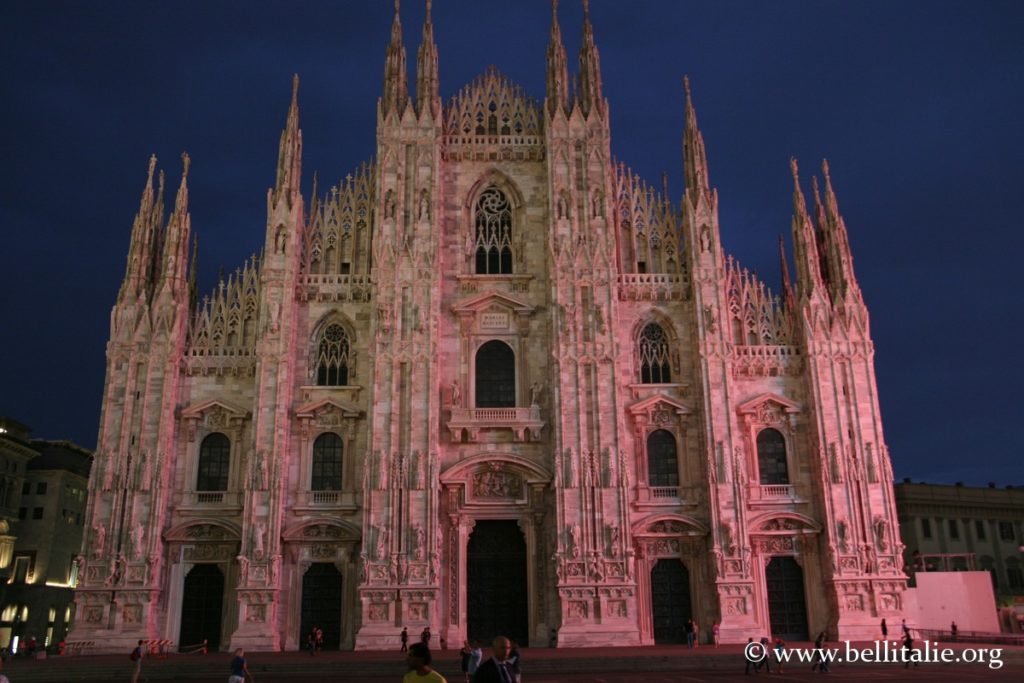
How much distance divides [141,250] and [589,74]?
20313 mm

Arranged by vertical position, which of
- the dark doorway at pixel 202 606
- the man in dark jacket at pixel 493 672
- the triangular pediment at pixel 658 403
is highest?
the triangular pediment at pixel 658 403

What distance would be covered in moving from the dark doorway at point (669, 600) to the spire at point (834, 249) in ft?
42.4

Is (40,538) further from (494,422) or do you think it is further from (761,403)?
(761,403)

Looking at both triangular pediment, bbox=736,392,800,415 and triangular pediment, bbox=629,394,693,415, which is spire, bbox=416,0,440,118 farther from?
triangular pediment, bbox=736,392,800,415

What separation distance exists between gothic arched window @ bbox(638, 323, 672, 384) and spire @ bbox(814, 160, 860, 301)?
7.31 metres

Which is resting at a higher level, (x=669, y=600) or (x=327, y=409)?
(x=327, y=409)

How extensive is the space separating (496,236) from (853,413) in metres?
16.0

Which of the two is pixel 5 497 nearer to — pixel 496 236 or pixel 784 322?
pixel 496 236

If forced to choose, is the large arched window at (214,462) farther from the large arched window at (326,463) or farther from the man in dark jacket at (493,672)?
the man in dark jacket at (493,672)

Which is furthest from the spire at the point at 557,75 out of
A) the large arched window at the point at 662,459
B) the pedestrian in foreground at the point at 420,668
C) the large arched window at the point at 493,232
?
the pedestrian in foreground at the point at 420,668

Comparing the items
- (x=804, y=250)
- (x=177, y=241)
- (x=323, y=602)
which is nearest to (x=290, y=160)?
(x=177, y=241)

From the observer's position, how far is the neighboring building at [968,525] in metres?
61.0

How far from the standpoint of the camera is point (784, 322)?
37.6 m

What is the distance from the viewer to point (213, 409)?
35688mm
